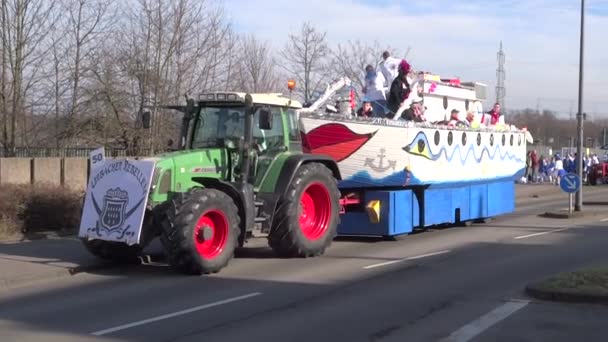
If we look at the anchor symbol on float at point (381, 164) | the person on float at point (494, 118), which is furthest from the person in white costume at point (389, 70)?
the person on float at point (494, 118)

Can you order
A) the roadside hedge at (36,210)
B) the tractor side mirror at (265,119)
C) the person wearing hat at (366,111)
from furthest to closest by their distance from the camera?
the person wearing hat at (366,111)
the roadside hedge at (36,210)
the tractor side mirror at (265,119)

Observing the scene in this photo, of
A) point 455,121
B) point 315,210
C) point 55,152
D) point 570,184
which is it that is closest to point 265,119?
point 315,210

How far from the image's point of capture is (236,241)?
12.6 m

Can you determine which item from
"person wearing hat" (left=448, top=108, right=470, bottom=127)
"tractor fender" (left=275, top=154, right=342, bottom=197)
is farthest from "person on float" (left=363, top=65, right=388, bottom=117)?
"tractor fender" (left=275, top=154, right=342, bottom=197)

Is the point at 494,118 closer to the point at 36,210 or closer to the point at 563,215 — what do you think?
the point at 563,215

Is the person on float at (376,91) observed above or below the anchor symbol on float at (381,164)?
above

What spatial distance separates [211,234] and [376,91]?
7.74 meters

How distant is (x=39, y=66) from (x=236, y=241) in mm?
13187

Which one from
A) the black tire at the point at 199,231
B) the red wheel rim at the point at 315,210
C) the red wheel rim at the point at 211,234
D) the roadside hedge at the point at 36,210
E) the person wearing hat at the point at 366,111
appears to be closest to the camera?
the black tire at the point at 199,231

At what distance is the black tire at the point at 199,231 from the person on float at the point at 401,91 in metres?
6.34

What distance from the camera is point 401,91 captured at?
17797 mm

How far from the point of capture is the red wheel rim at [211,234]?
12.1m

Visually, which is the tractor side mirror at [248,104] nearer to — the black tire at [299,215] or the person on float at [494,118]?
the black tire at [299,215]

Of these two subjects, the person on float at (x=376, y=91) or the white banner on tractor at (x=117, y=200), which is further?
the person on float at (x=376, y=91)
